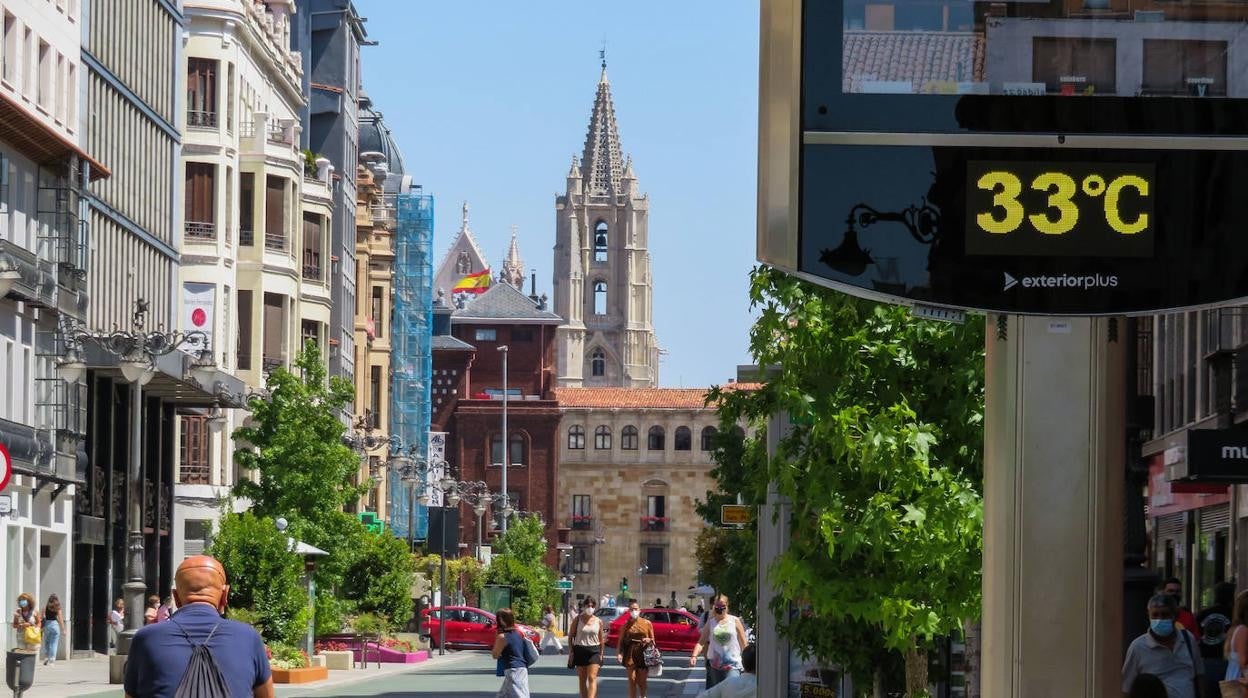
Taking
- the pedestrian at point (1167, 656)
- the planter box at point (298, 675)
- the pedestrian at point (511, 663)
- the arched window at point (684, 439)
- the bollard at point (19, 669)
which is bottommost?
→ the planter box at point (298, 675)

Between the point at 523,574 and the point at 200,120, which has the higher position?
the point at 200,120

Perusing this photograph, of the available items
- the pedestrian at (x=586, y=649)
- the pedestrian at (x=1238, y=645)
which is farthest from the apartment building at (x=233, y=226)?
the pedestrian at (x=1238, y=645)

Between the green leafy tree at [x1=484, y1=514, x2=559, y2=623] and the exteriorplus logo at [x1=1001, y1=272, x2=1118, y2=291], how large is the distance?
83.3 metres

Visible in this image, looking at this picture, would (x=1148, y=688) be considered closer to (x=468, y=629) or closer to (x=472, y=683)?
(x=472, y=683)

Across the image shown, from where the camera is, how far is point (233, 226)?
66500 mm

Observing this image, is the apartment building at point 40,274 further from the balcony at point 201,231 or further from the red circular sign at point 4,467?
the red circular sign at point 4,467

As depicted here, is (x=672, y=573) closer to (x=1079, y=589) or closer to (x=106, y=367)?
(x=106, y=367)

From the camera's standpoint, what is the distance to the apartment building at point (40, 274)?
47.1 meters

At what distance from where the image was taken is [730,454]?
65.2 meters

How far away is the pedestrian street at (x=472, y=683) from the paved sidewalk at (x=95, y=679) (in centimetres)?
7

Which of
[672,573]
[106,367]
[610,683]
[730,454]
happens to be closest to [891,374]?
[610,683]

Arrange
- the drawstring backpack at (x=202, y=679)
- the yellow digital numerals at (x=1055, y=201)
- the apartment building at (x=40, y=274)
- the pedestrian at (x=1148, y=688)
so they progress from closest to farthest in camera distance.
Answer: the yellow digital numerals at (x=1055, y=201) < the drawstring backpack at (x=202, y=679) < the pedestrian at (x=1148, y=688) < the apartment building at (x=40, y=274)

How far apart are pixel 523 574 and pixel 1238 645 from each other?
269ft

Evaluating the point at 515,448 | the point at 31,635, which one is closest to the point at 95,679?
the point at 31,635
